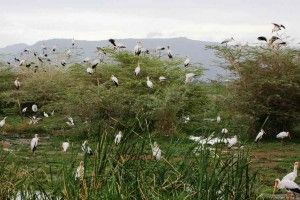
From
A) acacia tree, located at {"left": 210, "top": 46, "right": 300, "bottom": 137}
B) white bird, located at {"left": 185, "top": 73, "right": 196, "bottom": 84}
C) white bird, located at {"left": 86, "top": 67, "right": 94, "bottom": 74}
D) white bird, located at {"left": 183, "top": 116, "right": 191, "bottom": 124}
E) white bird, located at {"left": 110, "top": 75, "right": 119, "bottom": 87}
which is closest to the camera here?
acacia tree, located at {"left": 210, "top": 46, "right": 300, "bottom": 137}

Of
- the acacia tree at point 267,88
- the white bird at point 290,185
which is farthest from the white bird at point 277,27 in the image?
the white bird at point 290,185

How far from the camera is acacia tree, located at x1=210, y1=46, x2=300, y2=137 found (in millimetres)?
19828

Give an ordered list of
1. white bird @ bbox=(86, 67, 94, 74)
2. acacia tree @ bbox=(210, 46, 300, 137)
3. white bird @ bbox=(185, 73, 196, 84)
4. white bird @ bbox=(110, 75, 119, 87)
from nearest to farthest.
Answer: acacia tree @ bbox=(210, 46, 300, 137), white bird @ bbox=(110, 75, 119, 87), white bird @ bbox=(185, 73, 196, 84), white bird @ bbox=(86, 67, 94, 74)

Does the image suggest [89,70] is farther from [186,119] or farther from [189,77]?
[186,119]

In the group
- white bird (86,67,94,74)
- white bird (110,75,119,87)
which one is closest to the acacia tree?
white bird (110,75,119,87)

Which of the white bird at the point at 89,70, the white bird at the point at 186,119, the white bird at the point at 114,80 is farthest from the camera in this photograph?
the white bird at the point at 89,70

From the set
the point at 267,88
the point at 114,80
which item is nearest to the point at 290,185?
the point at 267,88

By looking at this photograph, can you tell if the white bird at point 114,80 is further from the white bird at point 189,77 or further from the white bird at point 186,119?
the white bird at point 186,119

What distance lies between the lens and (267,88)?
2005cm

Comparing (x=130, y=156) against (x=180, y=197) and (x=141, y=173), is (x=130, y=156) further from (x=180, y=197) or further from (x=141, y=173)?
(x=180, y=197)

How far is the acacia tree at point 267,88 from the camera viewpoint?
65.1 feet

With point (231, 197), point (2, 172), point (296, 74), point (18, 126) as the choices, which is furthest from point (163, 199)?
point (18, 126)

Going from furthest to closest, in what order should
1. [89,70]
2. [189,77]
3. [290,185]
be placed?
[89,70], [189,77], [290,185]

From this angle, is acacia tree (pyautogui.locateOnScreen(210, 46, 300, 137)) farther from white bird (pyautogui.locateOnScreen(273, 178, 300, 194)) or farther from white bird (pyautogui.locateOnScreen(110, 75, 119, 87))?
white bird (pyautogui.locateOnScreen(273, 178, 300, 194))
